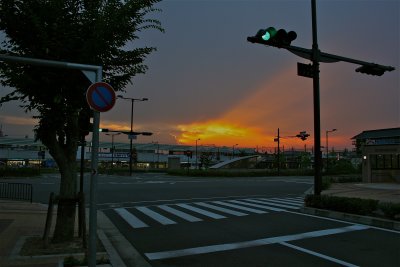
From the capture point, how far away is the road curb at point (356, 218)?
11.2m

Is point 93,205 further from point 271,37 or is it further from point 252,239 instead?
point 271,37

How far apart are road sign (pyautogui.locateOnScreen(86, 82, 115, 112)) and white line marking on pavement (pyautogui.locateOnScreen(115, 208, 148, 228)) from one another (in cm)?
699

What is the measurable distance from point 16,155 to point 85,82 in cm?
9794

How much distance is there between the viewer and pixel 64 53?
831 centimetres

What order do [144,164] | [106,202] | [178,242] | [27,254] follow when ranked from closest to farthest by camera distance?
[27,254]
[178,242]
[106,202]
[144,164]

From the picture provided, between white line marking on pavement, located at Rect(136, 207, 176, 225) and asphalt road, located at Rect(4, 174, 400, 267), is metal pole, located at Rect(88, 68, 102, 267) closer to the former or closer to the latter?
asphalt road, located at Rect(4, 174, 400, 267)

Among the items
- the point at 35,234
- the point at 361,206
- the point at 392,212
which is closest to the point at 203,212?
the point at 361,206

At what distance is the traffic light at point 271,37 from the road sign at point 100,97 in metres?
4.77

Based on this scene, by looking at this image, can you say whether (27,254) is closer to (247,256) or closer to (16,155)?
(247,256)

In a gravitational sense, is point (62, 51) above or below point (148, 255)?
above

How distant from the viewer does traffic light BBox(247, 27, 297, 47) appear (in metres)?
9.66

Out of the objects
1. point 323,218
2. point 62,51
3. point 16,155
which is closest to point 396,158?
point 323,218

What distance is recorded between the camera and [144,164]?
119812mm

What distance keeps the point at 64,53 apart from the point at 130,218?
748cm
